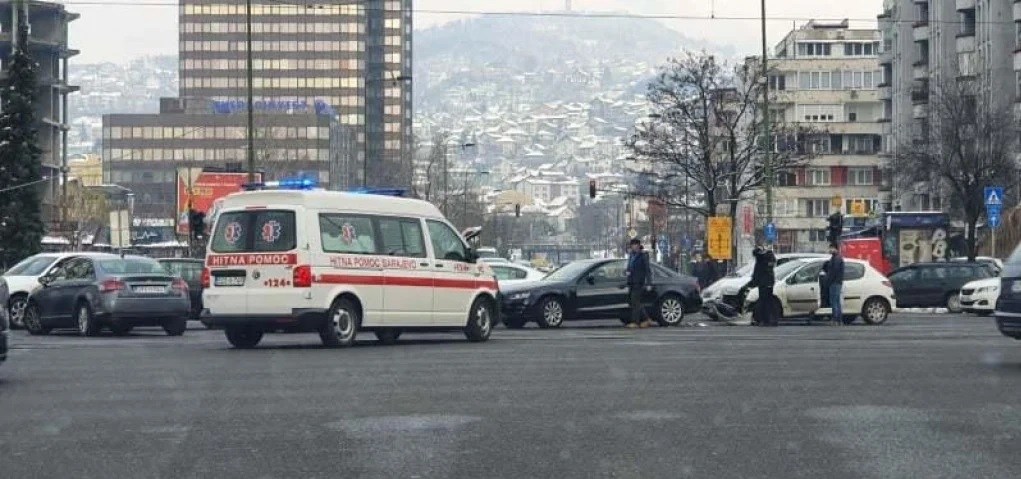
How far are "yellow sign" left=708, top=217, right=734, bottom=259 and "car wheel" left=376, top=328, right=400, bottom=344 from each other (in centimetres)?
3075

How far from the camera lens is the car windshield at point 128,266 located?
2997 centimetres

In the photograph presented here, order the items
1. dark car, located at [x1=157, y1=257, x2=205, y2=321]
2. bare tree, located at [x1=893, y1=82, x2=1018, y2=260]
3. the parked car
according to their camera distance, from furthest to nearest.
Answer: bare tree, located at [x1=893, y1=82, x2=1018, y2=260] → the parked car → dark car, located at [x1=157, y1=257, x2=205, y2=321]

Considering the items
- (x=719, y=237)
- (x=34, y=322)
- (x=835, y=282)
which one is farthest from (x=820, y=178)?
(x=34, y=322)

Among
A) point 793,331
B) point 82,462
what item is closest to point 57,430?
point 82,462

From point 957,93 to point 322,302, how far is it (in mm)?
53043

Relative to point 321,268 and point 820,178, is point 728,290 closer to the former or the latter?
point 321,268

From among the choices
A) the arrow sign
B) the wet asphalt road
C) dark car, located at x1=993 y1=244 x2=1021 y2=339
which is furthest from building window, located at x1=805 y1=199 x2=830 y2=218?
dark car, located at x1=993 y1=244 x2=1021 y2=339

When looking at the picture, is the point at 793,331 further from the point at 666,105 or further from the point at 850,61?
the point at 850,61

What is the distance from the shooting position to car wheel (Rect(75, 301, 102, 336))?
29.8 metres

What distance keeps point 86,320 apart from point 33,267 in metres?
4.97

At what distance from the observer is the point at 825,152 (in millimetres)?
135625

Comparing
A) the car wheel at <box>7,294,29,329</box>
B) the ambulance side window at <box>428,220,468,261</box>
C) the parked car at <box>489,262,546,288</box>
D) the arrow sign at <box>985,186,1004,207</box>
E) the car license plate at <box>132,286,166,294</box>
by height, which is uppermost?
the arrow sign at <box>985,186,1004,207</box>

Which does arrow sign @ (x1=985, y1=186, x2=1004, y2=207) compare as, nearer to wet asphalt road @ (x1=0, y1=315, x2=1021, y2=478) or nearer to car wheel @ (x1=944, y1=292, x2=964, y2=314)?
car wheel @ (x1=944, y1=292, x2=964, y2=314)

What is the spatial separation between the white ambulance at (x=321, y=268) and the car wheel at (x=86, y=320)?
605 cm
